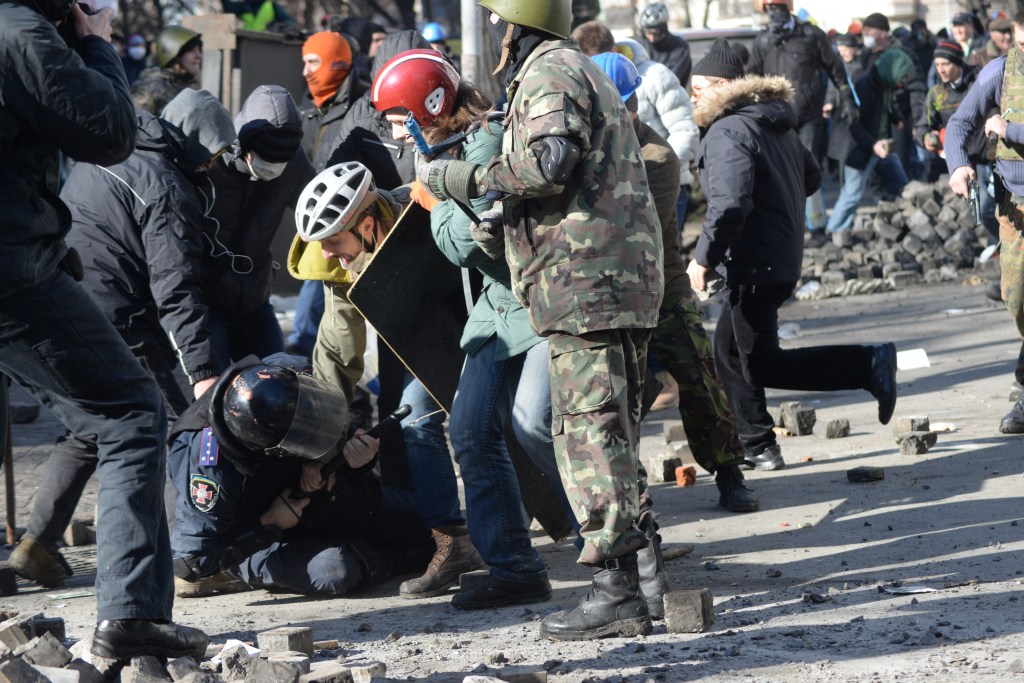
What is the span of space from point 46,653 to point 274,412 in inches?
46.0

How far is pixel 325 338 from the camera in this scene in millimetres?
5672

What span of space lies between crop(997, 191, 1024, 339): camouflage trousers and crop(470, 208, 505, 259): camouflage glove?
3.43 m

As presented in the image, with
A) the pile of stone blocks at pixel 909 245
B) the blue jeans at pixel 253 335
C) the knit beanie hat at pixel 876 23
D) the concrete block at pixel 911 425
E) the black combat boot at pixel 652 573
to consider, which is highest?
the knit beanie hat at pixel 876 23

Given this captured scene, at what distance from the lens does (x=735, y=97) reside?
638 cm

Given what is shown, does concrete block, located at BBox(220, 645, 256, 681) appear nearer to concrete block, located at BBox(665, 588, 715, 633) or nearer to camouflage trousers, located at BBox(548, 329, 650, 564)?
camouflage trousers, located at BBox(548, 329, 650, 564)

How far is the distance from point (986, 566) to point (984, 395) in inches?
137

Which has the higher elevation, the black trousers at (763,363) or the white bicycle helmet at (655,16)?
the white bicycle helmet at (655,16)

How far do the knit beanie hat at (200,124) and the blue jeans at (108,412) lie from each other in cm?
195

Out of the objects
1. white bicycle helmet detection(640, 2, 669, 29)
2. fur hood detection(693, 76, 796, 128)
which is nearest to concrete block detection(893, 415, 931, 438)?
fur hood detection(693, 76, 796, 128)

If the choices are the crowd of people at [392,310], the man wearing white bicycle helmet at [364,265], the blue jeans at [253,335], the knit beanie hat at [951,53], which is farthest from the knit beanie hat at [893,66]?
the man wearing white bicycle helmet at [364,265]

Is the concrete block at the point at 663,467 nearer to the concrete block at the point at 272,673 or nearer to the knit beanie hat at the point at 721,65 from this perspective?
the knit beanie hat at the point at 721,65

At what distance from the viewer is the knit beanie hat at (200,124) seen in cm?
562

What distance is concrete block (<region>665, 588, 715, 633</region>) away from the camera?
4.18 meters

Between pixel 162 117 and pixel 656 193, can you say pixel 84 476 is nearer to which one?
pixel 162 117
